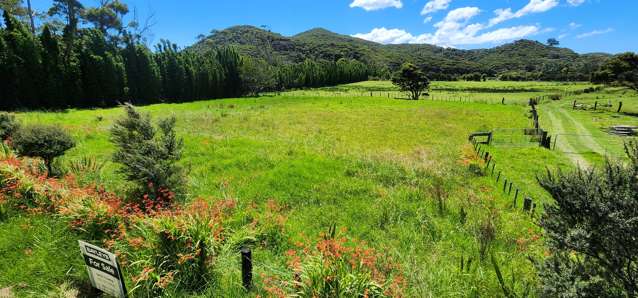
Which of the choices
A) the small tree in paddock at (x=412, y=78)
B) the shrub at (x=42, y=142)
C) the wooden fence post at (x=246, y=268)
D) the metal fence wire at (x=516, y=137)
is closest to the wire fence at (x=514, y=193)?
the metal fence wire at (x=516, y=137)

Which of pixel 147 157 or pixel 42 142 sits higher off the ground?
pixel 42 142

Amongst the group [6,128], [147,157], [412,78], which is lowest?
[147,157]

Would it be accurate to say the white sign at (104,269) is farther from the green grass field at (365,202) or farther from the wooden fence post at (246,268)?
the wooden fence post at (246,268)

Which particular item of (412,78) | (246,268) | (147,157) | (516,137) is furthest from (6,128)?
(412,78)

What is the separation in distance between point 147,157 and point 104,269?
3.97m

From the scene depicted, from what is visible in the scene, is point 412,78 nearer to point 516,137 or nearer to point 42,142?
point 516,137

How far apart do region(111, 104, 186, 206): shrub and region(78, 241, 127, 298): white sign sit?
9.64 ft

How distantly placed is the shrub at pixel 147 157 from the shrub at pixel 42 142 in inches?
99.3

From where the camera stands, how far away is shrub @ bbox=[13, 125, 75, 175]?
8.78m

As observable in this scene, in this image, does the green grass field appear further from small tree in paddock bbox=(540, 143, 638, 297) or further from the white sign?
the white sign

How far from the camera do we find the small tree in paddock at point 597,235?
3.30m

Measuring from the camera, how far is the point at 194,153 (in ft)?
45.5

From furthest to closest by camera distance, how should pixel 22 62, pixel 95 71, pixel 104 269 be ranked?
pixel 95 71 < pixel 22 62 < pixel 104 269

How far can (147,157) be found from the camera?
24.2ft
